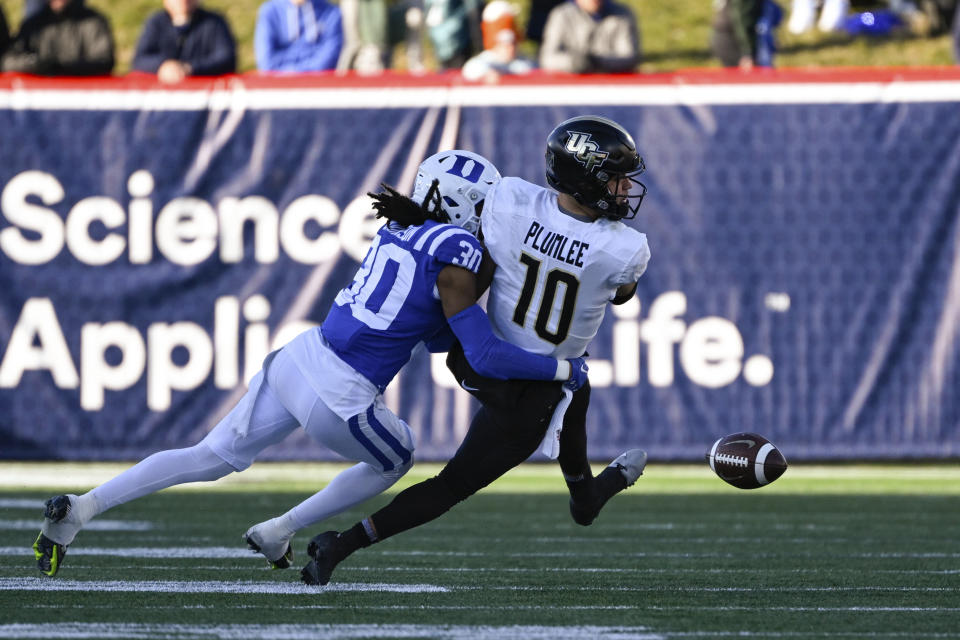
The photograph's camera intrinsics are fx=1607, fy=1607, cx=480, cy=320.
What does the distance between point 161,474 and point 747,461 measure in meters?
1.85

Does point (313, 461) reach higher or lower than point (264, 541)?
lower

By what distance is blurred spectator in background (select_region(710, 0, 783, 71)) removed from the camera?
1257 centimetres

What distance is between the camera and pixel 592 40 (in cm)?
1087

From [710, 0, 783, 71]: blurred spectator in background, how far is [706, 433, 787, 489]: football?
25.0ft

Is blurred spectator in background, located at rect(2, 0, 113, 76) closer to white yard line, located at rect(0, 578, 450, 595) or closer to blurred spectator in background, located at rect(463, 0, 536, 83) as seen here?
blurred spectator in background, located at rect(463, 0, 536, 83)

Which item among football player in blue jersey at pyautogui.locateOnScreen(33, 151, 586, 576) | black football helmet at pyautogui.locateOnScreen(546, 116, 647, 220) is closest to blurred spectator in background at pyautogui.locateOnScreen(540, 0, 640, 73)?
black football helmet at pyautogui.locateOnScreen(546, 116, 647, 220)

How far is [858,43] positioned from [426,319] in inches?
600

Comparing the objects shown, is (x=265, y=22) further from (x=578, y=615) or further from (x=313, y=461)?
(x=578, y=615)

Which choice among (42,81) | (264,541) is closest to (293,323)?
(42,81)

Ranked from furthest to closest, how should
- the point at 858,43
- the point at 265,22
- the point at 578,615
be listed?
the point at 858,43
the point at 265,22
the point at 578,615

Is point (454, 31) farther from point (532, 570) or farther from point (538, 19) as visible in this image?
point (532, 570)

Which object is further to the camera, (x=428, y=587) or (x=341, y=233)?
(x=341, y=233)

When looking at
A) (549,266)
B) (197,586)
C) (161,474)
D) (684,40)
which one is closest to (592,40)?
(549,266)

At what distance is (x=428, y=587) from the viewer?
15.8 ft
